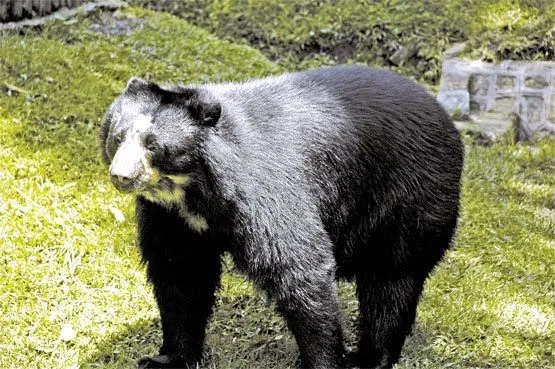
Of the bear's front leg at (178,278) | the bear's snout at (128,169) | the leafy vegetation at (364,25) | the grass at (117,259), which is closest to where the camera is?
the bear's snout at (128,169)

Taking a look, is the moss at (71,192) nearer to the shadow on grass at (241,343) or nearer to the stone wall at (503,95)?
the shadow on grass at (241,343)

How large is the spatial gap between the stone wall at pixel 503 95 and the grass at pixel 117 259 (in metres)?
0.52

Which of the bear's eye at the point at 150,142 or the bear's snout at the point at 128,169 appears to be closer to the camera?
the bear's snout at the point at 128,169

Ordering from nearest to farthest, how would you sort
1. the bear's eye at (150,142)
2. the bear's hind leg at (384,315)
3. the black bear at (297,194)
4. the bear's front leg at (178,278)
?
the bear's eye at (150,142) < the black bear at (297,194) < the bear's front leg at (178,278) < the bear's hind leg at (384,315)

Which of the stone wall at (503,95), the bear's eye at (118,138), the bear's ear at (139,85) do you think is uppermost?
the bear's ear at (139,85)

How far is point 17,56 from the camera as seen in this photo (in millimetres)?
7668

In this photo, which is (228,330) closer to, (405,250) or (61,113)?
(405,250)

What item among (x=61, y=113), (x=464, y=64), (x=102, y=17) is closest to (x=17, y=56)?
(x=61, y=113)

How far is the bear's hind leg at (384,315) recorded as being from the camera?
4508mm

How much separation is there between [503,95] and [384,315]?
488 cm

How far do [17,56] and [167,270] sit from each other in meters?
4.09

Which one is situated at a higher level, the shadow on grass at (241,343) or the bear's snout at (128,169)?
the bear's snout at (128,169)

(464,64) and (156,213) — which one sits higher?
(156,213)

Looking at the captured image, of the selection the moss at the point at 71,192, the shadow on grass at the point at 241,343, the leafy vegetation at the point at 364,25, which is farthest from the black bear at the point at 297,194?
the leafy vegetation at the point at 364,25
